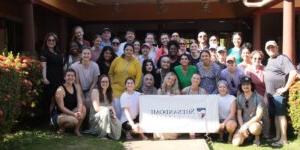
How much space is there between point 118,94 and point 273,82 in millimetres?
2698

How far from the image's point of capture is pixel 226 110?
332 inches

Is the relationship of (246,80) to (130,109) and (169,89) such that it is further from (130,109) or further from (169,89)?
(130,109)

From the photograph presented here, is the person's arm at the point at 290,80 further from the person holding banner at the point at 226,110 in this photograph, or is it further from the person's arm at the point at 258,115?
the person holding banner at the point at 226,110

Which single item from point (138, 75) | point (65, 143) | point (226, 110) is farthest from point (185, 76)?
point (65, 143)

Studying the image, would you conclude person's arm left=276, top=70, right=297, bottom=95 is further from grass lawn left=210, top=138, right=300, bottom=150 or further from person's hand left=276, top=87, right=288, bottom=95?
grass lawn left=210, top=138, right=300, bottom=150

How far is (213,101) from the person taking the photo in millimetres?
8516

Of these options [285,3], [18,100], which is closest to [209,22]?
[285,3]

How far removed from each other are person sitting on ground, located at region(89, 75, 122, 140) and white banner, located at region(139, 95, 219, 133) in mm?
490

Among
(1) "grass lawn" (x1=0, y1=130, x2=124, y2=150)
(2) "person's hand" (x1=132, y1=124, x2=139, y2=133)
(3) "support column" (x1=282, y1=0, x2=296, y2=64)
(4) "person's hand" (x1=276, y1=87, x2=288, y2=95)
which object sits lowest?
(1) "grass lawn" (x1=0, y1=130, x2=124, y2=150)

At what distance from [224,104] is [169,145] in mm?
1248

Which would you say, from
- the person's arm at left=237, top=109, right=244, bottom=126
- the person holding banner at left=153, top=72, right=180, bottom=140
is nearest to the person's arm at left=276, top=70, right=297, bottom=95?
the person's arm at left=237, top=109, right=244, bottom=126

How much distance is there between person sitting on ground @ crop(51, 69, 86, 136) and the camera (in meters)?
8.43

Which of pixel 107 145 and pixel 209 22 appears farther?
pixel 209 22

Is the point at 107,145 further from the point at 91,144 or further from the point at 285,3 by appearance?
the point at 285,3
